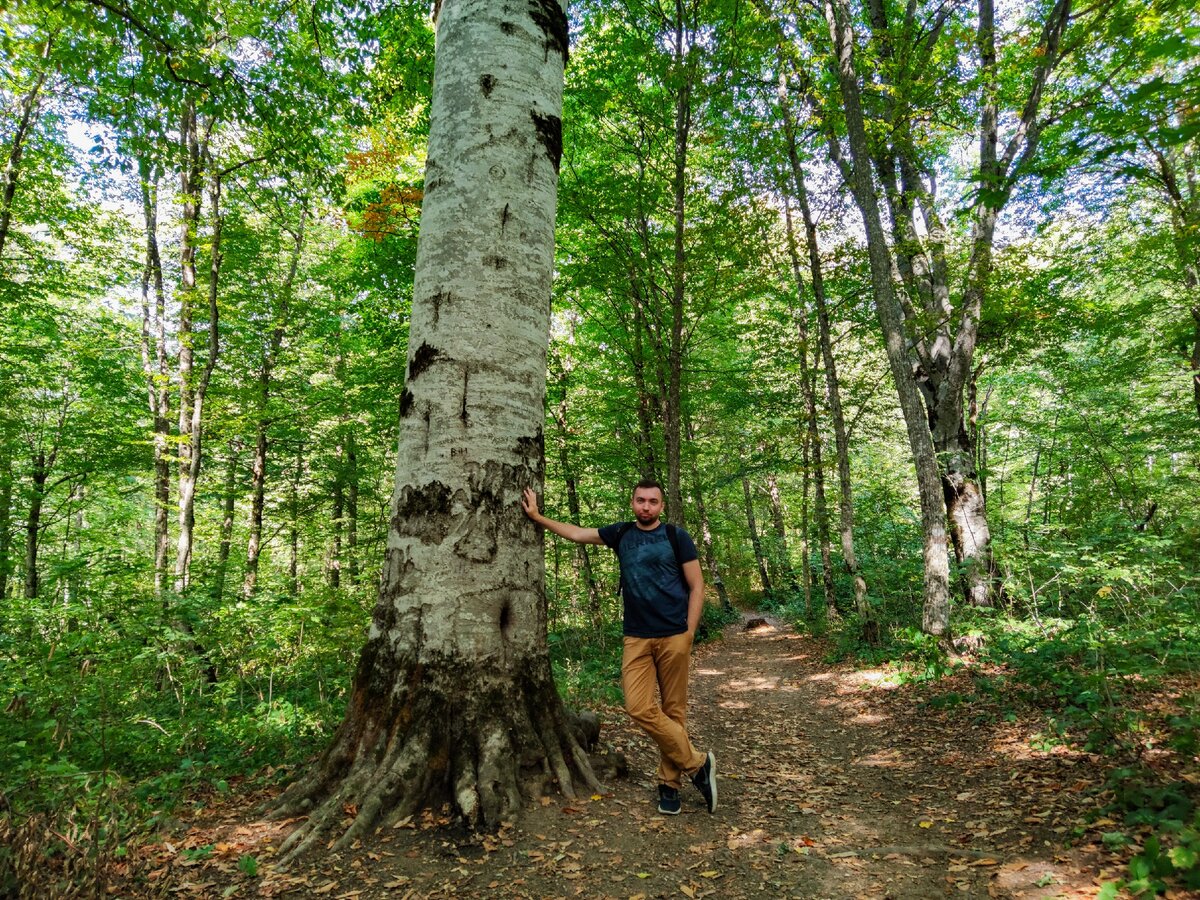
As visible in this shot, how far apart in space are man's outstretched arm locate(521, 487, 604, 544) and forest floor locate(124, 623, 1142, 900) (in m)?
1.50

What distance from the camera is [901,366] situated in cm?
756

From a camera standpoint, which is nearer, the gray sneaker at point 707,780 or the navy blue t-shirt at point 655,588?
the gray sneaker at point 707,780

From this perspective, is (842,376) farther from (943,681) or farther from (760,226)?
(943,681)

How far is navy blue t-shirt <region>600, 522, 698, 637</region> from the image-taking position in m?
3.64

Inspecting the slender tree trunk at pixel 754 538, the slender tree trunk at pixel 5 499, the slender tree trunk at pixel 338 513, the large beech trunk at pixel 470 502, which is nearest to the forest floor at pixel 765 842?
the large beech trunk at pixel 470 502

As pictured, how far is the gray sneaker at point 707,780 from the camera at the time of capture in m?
3.47

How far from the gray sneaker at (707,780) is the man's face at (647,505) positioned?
1.49m

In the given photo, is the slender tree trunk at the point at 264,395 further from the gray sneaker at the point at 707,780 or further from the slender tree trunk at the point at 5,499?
the gray sneaker at the point at 707,780

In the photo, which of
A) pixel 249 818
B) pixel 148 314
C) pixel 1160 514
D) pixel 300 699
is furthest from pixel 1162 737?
pixel 148 314

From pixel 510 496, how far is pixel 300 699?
392cm

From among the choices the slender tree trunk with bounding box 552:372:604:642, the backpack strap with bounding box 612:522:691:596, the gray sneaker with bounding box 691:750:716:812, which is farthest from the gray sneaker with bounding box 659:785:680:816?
the slender tree trunk with bounding box 552:372:604:642

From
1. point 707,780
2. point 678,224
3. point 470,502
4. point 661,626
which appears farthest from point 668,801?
point 678,224

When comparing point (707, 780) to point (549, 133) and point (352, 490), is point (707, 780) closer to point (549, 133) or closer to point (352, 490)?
point (549, 133)

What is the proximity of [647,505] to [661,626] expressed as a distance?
0.79 metres
